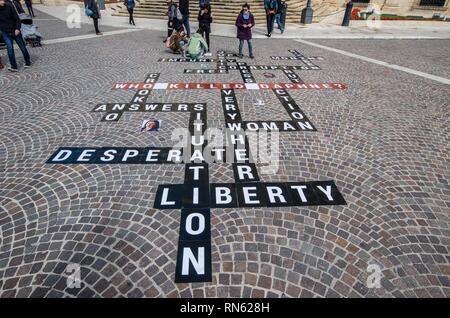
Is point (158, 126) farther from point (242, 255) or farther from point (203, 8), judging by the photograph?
point (203, 8)

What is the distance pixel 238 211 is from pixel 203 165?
122 centimetres

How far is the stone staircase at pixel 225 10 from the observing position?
62.0 ft

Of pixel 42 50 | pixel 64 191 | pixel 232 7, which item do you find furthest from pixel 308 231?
pixel 232 7

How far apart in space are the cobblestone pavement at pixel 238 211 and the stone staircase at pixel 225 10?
1413cm

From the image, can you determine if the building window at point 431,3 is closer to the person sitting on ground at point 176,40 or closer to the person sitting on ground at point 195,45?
the person sitting on ground at point 195,45

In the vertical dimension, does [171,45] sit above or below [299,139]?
above

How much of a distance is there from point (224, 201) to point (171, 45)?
9126 mm

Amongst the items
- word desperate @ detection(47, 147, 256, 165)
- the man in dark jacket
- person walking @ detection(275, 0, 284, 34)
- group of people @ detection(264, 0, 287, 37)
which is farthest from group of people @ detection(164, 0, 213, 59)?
word desperate @ detection(47, 147, 256, 165)

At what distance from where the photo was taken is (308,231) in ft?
A: 11.4

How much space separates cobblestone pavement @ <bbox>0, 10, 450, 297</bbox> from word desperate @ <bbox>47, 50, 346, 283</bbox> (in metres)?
0.13

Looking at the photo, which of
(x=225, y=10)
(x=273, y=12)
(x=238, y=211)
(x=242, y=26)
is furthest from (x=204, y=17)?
(x=238, y=211)

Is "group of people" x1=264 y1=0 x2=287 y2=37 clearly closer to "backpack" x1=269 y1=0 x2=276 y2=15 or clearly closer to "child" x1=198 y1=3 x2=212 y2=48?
"backpack" x1=269 y1=0 x2=276 y2=15

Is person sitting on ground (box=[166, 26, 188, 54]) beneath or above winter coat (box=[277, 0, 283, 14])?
beneath

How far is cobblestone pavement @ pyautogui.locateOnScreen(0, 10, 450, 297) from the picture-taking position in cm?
288
